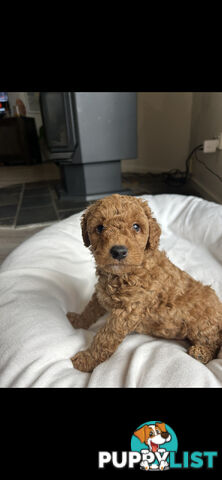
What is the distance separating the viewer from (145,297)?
1035mm

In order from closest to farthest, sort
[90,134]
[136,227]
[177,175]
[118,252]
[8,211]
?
[118,252], [136,227], [90,134], [8,211], [177,175]

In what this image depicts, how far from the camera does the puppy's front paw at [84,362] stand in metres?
1.05

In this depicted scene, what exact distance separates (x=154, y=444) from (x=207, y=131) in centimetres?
313

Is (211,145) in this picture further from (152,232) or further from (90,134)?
(152,232)

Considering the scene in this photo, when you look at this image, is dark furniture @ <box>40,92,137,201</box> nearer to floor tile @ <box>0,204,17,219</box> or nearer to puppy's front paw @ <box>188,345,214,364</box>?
floor tile @ <box>0,204,17,219</box>

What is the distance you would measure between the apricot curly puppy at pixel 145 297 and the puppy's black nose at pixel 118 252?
70 mm

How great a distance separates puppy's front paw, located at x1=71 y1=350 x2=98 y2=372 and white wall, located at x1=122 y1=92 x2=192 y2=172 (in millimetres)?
3450

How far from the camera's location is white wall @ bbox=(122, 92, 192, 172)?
3.73 metres

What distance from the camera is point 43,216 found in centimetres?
303

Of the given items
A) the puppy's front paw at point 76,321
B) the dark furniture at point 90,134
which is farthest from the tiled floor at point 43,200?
the puppy's front paw at point 76,321

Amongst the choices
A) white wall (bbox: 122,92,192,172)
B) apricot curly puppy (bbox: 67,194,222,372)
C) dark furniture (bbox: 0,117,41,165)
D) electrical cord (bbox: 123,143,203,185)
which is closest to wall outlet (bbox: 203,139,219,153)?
electrical cord (bbox: 123,143,203,185)

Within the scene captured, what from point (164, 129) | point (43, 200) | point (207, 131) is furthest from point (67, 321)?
point (164, 129)

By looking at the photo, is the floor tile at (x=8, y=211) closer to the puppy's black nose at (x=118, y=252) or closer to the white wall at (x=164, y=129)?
the white wall at (x=164, y=129)
